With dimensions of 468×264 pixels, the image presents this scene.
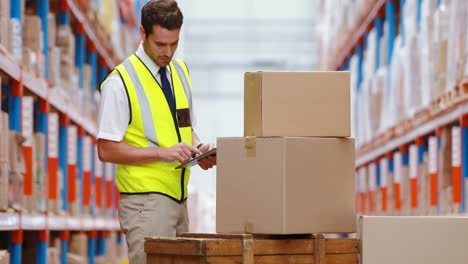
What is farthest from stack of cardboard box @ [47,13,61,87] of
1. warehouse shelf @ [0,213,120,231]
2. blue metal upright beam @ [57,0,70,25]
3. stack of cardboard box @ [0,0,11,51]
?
stack of cardboard box @ [0,0,11,51]

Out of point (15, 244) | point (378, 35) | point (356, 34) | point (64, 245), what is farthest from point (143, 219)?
point (356, 34)

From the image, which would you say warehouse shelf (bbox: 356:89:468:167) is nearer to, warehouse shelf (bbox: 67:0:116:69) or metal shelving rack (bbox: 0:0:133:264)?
metal shelving rack (bbox: 0:0:133:264)

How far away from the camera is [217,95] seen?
2283 centimetres

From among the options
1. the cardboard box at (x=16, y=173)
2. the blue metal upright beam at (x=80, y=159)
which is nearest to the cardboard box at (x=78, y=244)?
the blue metal upright beam at (x=80, y=159)

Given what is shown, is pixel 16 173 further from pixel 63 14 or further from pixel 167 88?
pixel 63 14

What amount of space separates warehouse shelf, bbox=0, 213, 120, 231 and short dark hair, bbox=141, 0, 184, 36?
6.07ft

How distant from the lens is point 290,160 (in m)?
3.68

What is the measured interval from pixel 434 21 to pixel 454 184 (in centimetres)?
124

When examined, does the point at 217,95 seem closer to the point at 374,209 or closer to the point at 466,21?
the point at 374,209

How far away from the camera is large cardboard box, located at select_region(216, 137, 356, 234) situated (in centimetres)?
368

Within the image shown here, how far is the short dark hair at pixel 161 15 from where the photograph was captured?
4.04 m

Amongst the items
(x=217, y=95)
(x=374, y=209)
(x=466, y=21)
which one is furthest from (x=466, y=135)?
(x=217, y=95)

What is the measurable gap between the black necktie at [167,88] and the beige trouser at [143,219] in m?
0.42

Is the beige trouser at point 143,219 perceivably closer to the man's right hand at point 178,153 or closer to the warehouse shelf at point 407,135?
the man's right hand at point 178,153
